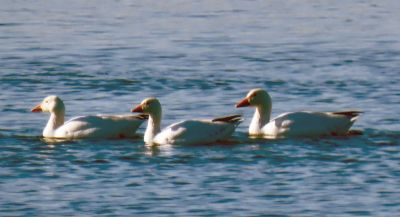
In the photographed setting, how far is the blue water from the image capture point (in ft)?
64.5

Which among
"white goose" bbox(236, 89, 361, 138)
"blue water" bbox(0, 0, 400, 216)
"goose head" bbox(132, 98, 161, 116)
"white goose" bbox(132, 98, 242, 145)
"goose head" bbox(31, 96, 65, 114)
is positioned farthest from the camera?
"goose head" bbox(31, 96, 65, 114)

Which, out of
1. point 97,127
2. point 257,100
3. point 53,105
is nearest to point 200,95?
point 257,100

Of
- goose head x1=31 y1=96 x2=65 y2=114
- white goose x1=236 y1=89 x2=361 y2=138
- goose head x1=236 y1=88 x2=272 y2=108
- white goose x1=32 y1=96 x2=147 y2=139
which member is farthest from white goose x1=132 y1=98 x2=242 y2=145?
goose head x1=31 y1=96 x2=65 y2=114

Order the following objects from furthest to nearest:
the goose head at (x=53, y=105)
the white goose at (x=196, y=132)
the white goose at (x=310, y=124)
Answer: the goose head at (x=53, y=105) < the white goose at (x=310, y=124) < the white goose at (x=196, y=132)

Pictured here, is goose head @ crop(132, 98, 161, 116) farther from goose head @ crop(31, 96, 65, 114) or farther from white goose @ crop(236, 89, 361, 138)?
white goose @ crop(236, 89, 361, 138)

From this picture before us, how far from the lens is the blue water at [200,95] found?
1967 centimetres

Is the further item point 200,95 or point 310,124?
point 200,95

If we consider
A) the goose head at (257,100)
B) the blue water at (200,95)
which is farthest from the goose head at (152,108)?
the goose head at (257,100)

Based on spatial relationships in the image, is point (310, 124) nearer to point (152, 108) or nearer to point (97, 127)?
point (152, 108)

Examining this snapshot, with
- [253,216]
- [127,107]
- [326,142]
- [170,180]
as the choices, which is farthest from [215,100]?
[253,216]

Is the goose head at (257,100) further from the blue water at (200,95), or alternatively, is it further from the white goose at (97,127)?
the white goose at (97,127)

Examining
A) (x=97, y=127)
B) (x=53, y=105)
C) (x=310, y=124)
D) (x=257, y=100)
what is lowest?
(x=310, y=124)

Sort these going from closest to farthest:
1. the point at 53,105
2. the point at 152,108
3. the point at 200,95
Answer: the point at 152,108
the point at 53,105
the point at 200,95

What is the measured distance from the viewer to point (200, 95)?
2825 cm
